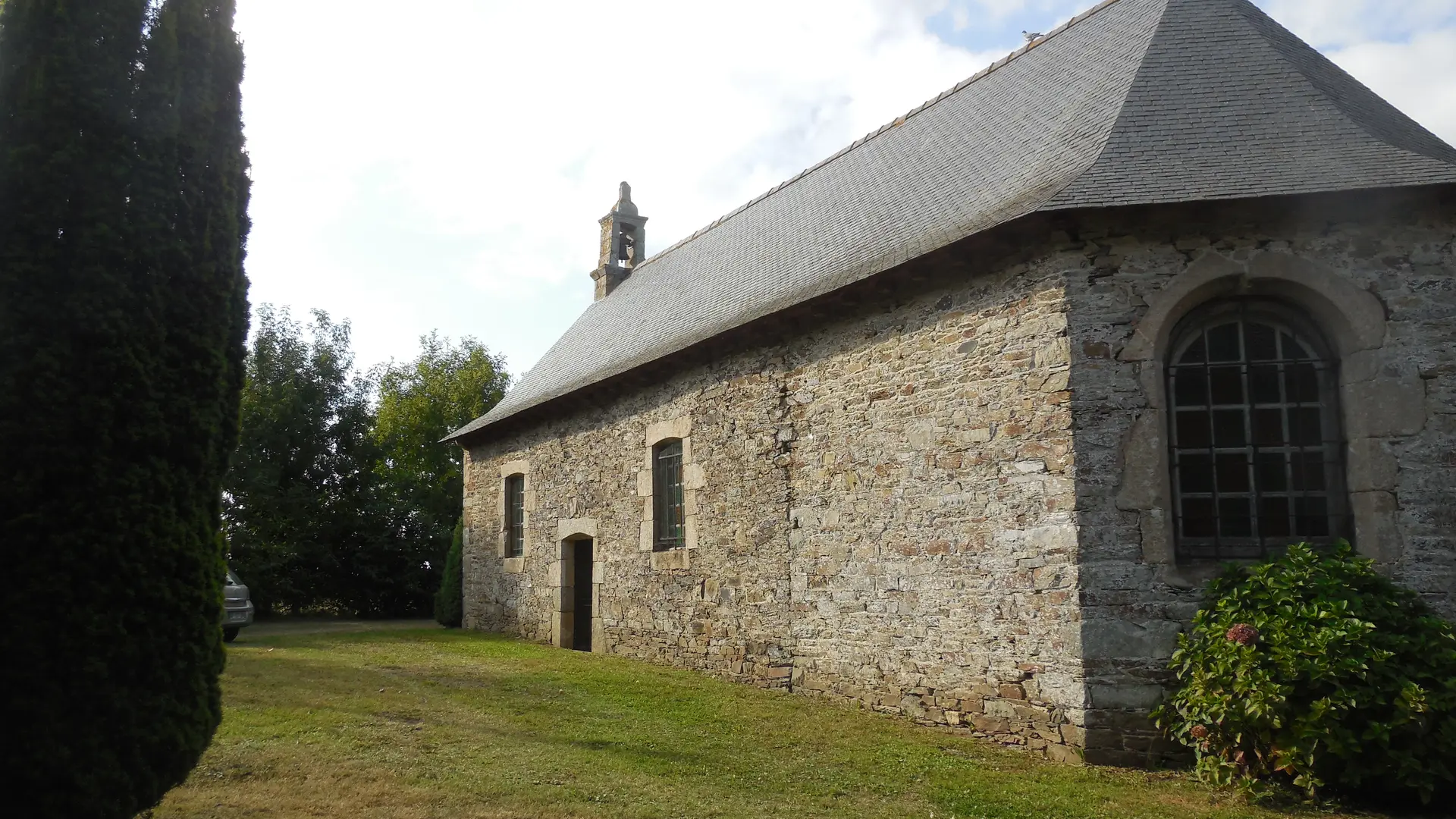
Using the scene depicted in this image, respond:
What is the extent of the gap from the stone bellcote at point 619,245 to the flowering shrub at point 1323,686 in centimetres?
1428

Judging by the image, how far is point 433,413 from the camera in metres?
36.3

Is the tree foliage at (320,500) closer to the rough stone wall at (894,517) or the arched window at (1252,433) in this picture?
the rough stone wall at (894,517)

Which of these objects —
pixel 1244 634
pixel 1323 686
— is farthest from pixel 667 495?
pixel 1323 686

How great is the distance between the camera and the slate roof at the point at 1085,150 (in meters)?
6.75

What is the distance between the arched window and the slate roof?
3.32ft

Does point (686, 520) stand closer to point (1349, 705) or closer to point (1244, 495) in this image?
point (1244, 495)

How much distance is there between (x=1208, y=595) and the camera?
20.7 feet

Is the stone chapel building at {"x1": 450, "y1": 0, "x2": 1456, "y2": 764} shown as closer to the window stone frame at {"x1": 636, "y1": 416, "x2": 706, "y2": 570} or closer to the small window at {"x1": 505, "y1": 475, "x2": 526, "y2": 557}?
the window stone frame at {"x1": 636, "y1": 416, "x2": 706, "y2": 570}

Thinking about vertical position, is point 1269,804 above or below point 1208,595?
below

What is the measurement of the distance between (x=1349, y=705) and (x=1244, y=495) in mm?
1743

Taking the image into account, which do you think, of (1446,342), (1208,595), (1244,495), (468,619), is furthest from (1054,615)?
(468,619)

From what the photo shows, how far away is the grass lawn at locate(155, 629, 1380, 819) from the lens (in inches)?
205

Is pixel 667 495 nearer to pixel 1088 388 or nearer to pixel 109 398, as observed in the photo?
pixel 1088 388

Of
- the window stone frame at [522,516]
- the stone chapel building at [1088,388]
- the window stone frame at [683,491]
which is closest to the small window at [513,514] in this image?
the window stone frame at [522,516]
